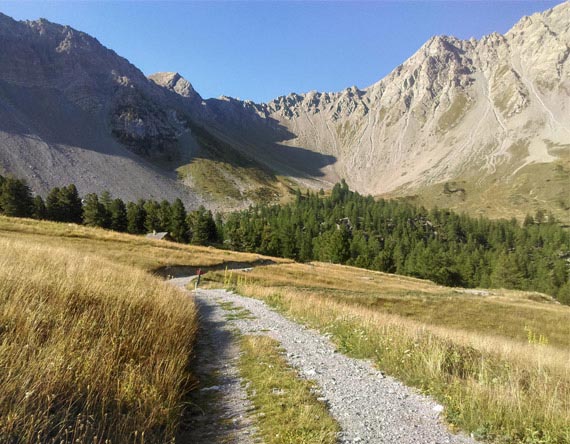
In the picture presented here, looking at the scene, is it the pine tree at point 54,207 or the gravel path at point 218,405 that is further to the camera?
the pine tree at point 54,207

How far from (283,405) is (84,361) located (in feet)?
10.9

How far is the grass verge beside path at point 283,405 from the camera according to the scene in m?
4.84

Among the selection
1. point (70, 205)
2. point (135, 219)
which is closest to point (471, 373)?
point (135, 219)

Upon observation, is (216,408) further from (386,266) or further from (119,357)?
(386,266)

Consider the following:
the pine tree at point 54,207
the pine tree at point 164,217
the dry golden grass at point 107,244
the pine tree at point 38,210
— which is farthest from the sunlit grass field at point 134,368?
the pine tree at point 54,207

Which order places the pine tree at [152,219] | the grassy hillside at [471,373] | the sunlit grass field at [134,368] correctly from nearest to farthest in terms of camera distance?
the sunlit grass field at [134,368], the grassy hillside at [471,373], the pine tree at [152,219]

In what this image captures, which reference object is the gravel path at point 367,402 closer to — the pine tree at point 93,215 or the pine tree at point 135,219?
the pine tree at point 93,215

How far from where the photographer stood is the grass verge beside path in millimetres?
4844

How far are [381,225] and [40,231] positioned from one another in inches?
6007

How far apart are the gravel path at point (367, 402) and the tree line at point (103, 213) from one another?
94.8m

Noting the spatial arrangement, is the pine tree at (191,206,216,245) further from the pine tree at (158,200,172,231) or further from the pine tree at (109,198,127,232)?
the pine tree at (109,198,127,232)

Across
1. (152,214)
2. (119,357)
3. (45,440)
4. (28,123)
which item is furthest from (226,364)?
(28,123)

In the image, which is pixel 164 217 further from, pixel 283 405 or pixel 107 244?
pixel 283 405

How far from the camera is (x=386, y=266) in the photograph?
344 ft
